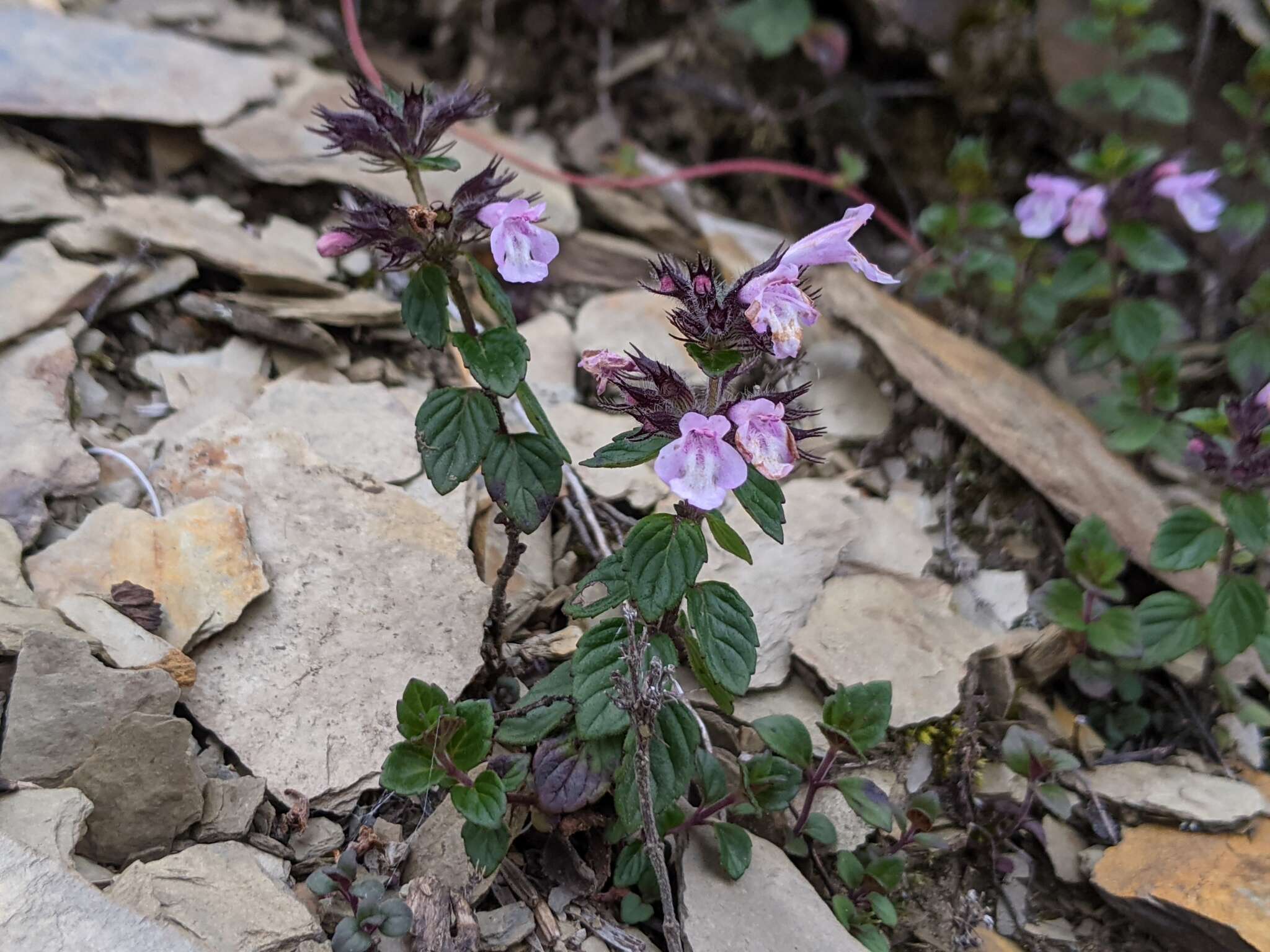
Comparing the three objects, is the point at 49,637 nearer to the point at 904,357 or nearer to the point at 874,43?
the point at 904,357

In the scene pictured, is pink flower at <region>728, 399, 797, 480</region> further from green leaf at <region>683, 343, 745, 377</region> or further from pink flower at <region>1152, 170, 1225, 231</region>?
pink flower at <region>1152, 170, 1225, 231</region>

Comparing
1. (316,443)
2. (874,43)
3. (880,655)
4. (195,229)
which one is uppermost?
(874,43)

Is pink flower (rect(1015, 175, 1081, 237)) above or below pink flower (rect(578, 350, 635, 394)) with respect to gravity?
below

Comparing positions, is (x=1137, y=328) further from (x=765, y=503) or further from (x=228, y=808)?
(x=228, y=808)

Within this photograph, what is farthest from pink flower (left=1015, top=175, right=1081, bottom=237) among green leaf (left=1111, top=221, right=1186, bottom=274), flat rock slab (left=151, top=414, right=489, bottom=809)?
flat rock slab (left=151, top=414, right=489, bottom=809)

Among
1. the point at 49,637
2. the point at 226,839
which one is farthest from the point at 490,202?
the point at 226,839

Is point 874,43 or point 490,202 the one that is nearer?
point 490,202

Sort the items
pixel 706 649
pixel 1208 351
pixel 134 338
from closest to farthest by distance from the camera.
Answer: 1. pixel 706 649
2. pixel 134 338
3. pixel 1208 351
